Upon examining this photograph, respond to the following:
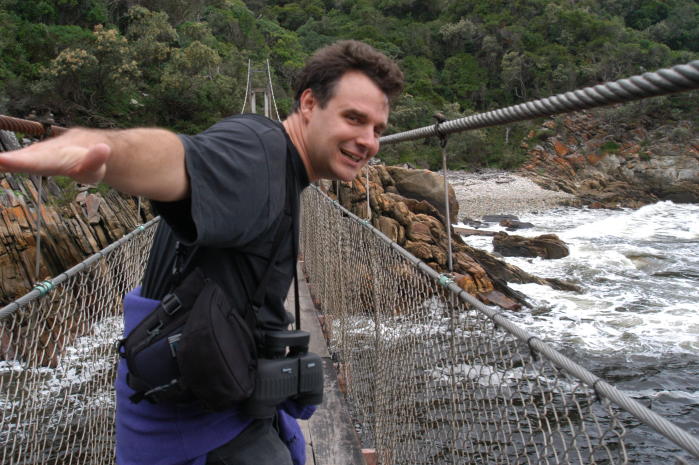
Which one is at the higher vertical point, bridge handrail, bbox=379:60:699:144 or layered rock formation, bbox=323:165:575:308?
bridge handrail, bbox=379:60:699:144

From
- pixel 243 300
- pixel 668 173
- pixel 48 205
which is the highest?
pixel 243 300

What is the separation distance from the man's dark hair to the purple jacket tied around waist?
0.43m

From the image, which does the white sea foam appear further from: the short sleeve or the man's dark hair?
the short sleeve

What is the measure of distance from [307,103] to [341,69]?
0.26 feet

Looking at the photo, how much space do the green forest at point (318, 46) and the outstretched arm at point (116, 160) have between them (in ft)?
42.5

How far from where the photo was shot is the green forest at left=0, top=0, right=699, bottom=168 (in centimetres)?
1308

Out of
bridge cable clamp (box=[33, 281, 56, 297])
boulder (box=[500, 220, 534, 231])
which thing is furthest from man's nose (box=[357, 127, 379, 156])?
boulder (box=[500, 220, 534, 231])

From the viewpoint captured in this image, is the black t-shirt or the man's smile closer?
the black t-shirt

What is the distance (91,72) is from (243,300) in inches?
552

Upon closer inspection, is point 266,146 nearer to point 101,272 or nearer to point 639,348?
point 101,272

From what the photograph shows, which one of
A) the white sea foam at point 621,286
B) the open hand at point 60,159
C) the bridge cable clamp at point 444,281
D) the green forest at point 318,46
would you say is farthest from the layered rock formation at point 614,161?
the open hand at point 60,159

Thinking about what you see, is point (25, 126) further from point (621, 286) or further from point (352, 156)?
point (621, 286)

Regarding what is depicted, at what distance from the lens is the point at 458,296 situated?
3.71 ft

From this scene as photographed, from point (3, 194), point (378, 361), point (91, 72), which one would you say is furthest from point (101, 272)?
point (91, 72)
